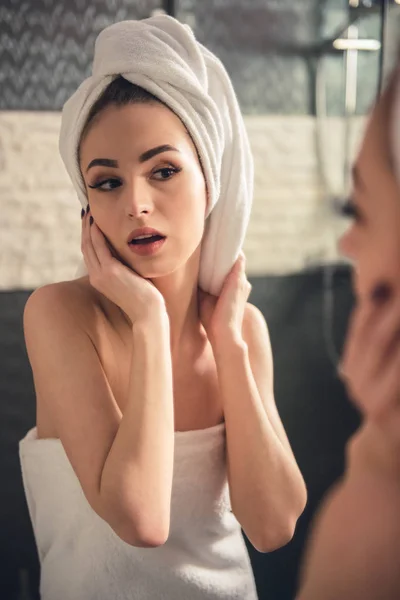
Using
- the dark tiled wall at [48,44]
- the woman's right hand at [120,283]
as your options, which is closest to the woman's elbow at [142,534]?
the woman's right hand at [120,283]

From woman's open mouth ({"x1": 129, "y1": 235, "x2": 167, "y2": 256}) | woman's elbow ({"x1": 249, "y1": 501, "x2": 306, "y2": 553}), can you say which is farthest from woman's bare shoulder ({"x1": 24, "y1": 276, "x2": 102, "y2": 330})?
woman's elbow ({"x1": 249, "y1": 501, "x2": 306, "y2": 553})

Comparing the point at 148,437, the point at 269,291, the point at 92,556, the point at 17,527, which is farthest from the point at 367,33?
the point at 17,527

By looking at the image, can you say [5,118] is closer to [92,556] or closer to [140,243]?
[140,243]

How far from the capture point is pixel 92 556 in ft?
2.27

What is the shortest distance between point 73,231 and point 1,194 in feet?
0.52

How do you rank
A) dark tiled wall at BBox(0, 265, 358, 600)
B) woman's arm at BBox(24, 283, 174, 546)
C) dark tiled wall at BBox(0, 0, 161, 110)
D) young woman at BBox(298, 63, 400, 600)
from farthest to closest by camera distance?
dark tiled wall at BBox(0, 265, 358, 600) < dark tiled wall at BBox(0, 0, 161, 110) < woman's arm at BBox(24, 283, 174, 546) < young woman at BBox(298, 63, 400, 600)

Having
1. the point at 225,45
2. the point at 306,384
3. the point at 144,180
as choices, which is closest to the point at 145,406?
the point at 144,180

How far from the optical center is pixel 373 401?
0.26 meters

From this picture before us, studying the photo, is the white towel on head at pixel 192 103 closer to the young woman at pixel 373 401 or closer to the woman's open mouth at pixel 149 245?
the woman's open mouth at pixel 149 245

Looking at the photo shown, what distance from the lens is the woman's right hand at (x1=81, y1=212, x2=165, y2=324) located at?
66 centimetres

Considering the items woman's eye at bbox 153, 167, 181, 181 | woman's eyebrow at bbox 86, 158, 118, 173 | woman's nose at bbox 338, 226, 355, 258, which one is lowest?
woman's eye at bbox 153, 167, 181, 181

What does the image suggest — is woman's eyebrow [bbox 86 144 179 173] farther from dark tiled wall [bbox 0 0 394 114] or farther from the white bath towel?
dark tiled wall [bbox 0 0 394 114]

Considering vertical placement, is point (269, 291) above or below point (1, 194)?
below

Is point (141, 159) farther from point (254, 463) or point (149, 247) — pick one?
point (254, 463)
